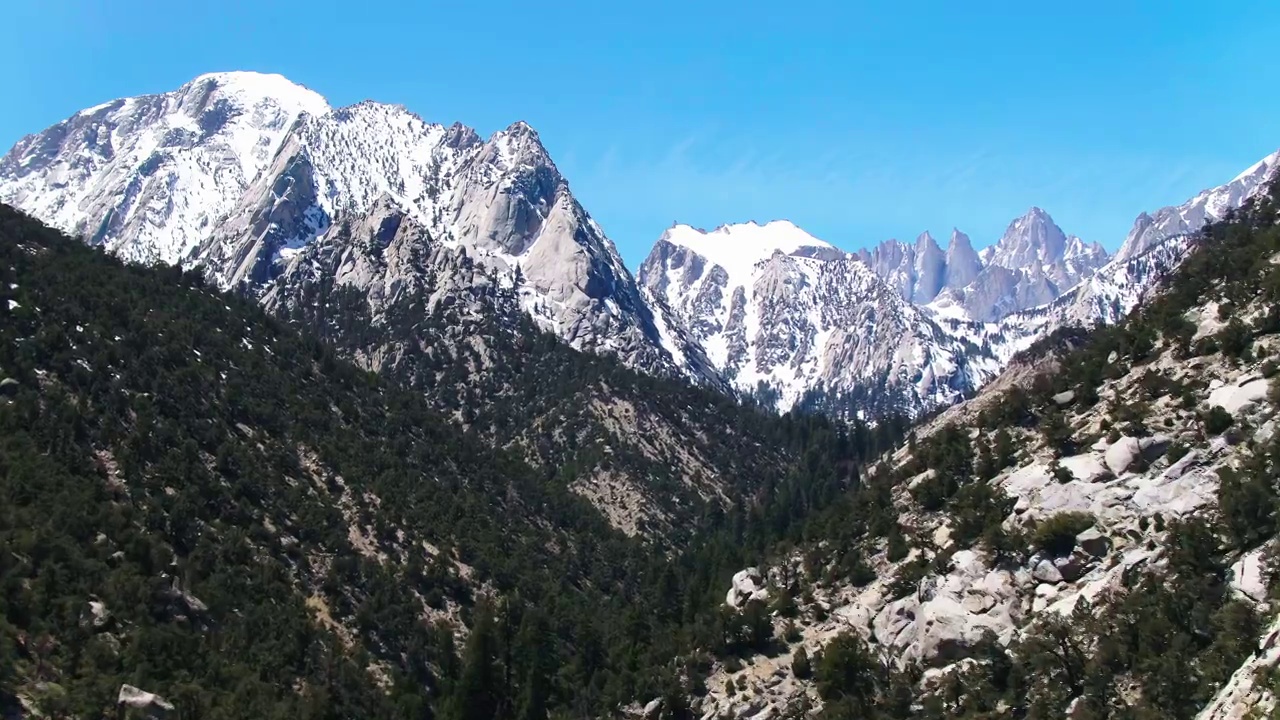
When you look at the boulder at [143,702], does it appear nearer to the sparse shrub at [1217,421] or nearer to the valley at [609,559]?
the valley at [609,559]

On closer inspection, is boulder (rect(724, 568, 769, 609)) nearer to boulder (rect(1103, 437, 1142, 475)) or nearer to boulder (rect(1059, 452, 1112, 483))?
boulder (rect(1059, 452, 1112, 483))

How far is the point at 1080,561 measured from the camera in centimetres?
5750

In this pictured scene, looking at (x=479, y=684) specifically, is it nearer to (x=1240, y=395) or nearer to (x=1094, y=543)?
(x=1094, y=543)

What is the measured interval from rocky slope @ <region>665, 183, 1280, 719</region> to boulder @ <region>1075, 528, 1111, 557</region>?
0.31ft

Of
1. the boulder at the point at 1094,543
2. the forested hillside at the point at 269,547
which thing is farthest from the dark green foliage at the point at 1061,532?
the forested hillside at the point at 269,547

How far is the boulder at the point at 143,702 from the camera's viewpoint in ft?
227

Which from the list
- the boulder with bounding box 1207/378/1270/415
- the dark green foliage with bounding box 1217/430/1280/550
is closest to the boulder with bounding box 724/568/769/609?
the boulder with bounding box 1207/378/1270/415

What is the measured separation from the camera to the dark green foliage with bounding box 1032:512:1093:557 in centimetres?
5853

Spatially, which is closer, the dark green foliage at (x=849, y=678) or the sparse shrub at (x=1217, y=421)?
the dark green foliage at (x=849, y=678)

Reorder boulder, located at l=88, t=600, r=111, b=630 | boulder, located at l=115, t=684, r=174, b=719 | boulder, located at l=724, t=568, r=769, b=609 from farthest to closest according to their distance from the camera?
boulder, located at l=88, t=600, r=111, b=630, boulder, located at l=724, t=568, r=769, b=609, boulder, located at l=115, t=684, r=174, b=719

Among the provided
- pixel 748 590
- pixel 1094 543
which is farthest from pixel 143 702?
pixel 1094 543

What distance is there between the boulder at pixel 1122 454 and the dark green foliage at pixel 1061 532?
4909mm

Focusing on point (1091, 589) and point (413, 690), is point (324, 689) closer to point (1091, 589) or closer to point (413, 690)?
point (413, 690)

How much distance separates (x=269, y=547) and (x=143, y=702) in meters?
44.7
